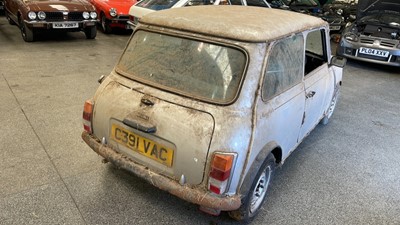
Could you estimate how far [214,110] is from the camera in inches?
79.5

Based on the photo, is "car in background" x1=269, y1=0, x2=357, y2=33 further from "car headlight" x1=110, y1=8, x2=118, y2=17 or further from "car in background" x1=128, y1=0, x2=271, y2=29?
"car headlight" x1=110, y1=8, x2=118, y2=17

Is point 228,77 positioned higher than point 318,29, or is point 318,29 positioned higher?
point 318,29

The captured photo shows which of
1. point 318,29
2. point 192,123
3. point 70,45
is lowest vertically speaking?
point 70,45

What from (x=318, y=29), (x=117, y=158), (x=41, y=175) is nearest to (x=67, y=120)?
(x=41, y=175)

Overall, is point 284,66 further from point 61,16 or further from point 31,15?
point 31,15

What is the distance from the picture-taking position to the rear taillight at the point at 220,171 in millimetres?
1937

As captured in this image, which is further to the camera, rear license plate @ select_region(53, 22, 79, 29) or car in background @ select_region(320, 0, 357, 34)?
car in background @ select_region(320, 0, 357, 34)

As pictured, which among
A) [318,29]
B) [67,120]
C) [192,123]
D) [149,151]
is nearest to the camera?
[192,123]

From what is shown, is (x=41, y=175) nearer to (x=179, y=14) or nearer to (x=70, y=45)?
(x=179, y=14)

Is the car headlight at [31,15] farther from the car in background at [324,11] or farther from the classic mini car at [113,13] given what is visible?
the car in background at [324,11]

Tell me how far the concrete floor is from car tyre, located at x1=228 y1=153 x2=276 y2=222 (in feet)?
0.36

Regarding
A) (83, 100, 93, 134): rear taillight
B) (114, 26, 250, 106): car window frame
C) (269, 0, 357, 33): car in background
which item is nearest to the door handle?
(114, 26, 250, 106): car window frame

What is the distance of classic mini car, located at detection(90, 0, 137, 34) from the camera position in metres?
8.38

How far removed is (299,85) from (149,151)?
1.37 m
